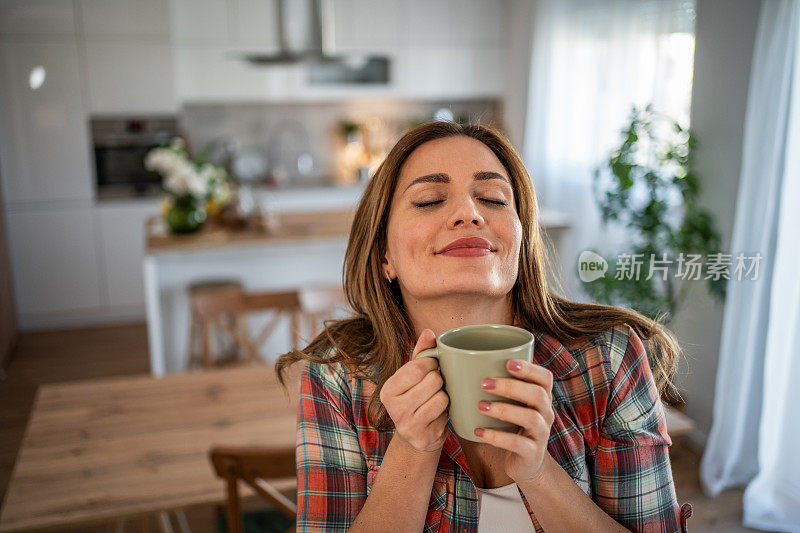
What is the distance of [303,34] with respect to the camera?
4980 millimetres

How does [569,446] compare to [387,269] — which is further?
[387,269]

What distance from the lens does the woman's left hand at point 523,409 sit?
65 cm

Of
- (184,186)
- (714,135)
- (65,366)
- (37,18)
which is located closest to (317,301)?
(184,186)

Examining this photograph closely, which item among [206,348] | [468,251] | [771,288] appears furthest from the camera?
[206,348]

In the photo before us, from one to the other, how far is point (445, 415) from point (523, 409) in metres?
0.11

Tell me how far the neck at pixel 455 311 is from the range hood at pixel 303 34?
2.78 metres

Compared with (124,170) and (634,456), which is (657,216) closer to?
(634,456)

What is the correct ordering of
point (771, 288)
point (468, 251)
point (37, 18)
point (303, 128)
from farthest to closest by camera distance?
point (303, 128) < point (37, 18) < point (771, 288) < point (468, 251)

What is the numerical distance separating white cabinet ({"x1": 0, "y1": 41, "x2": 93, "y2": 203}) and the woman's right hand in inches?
173

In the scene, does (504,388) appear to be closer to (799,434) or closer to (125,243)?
(799,434)

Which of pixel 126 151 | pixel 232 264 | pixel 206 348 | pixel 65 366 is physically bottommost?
pixel 65 366

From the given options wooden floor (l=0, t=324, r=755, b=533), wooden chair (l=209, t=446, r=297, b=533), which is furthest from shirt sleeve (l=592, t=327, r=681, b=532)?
wooden floor (l=0, t=324, r=755, b=533)

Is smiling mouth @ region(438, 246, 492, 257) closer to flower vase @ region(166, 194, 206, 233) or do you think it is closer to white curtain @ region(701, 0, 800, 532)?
white curtain @ region(701, 0, 800, 532)

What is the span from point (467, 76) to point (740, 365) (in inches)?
156
